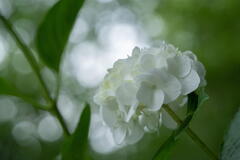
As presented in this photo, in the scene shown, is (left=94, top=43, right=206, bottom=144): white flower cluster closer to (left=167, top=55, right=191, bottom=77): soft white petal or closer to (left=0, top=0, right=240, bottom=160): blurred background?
(left=167, top=55, right=191, bottom=77): soft white petal

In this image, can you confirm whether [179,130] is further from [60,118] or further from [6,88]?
[6,88]

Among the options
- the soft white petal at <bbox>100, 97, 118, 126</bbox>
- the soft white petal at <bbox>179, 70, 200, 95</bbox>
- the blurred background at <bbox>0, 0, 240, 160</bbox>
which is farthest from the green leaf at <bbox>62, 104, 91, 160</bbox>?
the blurred background at <bbox>0, 0, 240, 160</bbox>

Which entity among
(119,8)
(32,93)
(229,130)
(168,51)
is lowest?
(32,93)

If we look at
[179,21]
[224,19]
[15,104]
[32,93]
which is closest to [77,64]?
[32,93]

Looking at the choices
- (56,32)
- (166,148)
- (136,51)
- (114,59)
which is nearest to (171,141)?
(166,148)

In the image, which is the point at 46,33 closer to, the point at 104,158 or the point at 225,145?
the point at 225,145

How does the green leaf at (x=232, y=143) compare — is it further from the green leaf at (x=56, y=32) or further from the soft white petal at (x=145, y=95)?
the green leaf at (x=56, y=32)
